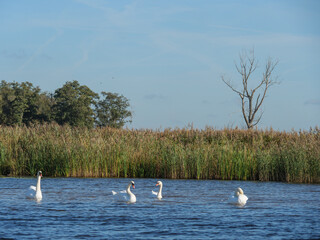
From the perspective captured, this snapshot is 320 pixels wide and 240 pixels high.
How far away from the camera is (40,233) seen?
1281 cm

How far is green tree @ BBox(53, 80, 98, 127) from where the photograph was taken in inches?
2339

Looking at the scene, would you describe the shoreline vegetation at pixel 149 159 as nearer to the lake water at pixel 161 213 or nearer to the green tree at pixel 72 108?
the lake water at pixel 161 213

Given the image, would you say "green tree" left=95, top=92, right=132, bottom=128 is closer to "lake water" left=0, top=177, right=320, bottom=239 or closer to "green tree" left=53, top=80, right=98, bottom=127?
"green tree" left=53, top=80, right=98, bottom=127

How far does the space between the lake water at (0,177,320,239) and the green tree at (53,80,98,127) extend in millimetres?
35062

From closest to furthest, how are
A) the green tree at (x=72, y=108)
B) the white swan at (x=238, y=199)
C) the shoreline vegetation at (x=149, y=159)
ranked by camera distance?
the white swan at (x=238, y=199)
the shoreline vegetation at (x=149, y=159)
the green tree at (x=72, y=108)

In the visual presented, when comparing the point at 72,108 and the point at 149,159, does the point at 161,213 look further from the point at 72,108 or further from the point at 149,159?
the point at 72,108

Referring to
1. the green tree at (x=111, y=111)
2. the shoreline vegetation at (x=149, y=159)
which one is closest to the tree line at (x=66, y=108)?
the green tree at (x=111, y=111)

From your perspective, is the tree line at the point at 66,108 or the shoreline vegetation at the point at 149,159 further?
the tree line at the point at 66,108

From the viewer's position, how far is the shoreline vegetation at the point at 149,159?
26781mm

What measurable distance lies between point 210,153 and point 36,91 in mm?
45503

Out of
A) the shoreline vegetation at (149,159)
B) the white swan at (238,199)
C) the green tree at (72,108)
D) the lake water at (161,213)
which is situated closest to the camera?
the lake water at (161,213)

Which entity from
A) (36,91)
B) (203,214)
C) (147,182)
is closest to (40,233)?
(203,214)

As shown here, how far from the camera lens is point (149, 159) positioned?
28781 mm

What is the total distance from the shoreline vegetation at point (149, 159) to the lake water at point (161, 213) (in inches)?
96.1
